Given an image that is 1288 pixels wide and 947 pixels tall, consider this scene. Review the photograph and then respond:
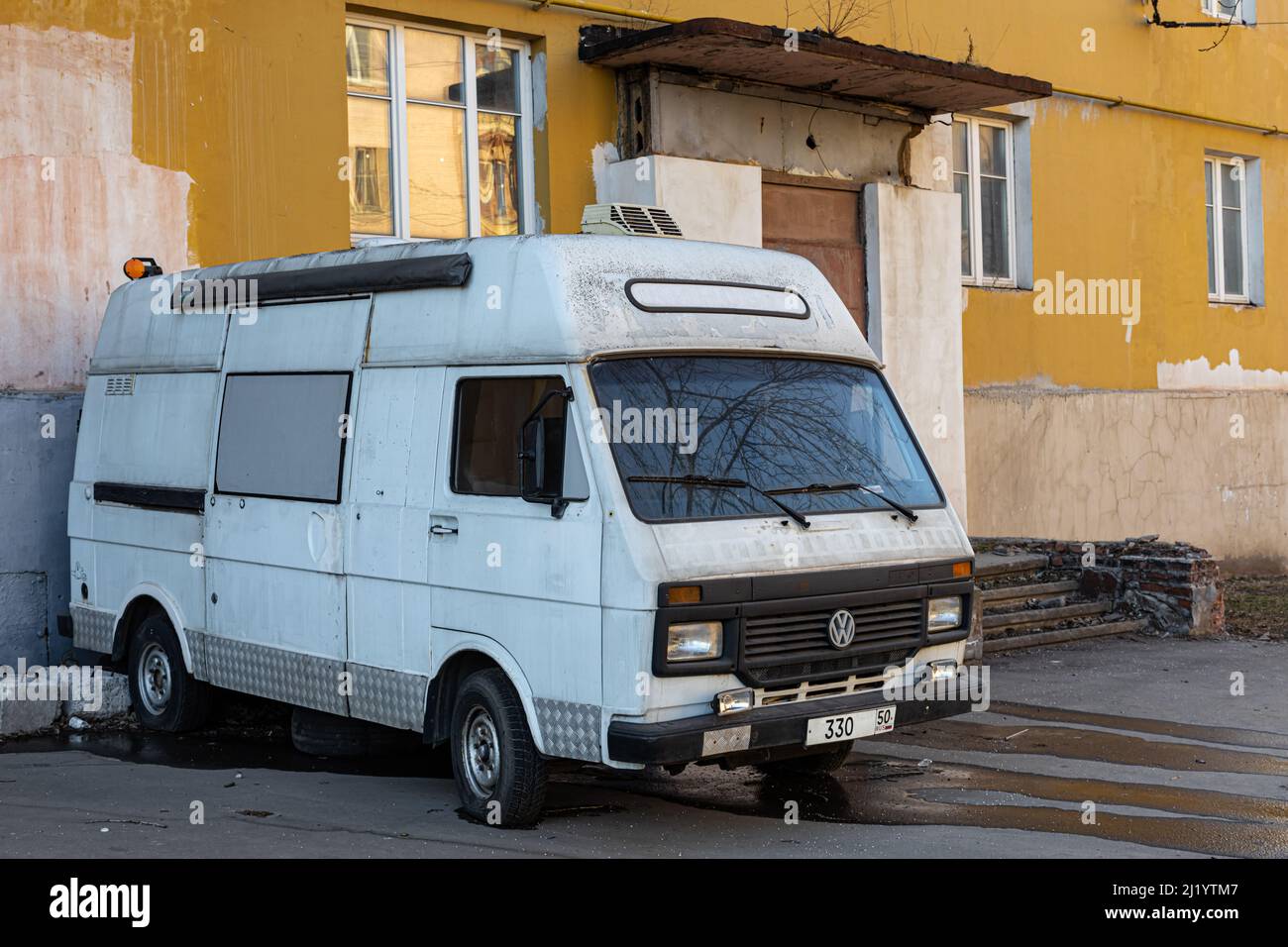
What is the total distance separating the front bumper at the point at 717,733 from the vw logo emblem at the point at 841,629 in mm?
253

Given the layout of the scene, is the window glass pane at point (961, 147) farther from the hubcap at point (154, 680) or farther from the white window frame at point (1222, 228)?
the hubcap at point (154, 680)

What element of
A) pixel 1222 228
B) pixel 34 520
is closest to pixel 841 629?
pixel 34 520

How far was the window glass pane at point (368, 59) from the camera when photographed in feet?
38.3

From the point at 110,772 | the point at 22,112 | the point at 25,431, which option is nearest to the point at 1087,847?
the point at 110,772

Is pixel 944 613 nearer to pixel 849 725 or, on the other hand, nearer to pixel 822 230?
pixel 849 725

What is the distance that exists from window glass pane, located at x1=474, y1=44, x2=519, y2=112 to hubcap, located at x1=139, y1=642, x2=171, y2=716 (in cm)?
530

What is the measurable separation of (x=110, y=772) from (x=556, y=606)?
302 centimetres

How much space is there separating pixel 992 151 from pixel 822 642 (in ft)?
35.3

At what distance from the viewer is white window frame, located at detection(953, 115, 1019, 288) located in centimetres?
1588

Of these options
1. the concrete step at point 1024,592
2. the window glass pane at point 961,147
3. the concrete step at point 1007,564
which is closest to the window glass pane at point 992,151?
the window glass pane at point 961,147

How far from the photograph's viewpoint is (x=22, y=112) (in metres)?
10.1

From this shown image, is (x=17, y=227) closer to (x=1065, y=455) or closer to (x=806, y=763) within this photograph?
(x=806, y=763)

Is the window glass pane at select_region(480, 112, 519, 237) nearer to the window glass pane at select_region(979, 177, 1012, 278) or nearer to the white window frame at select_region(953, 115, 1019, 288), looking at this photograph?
the white window frame at select_region(953, 115, 1019, 288)

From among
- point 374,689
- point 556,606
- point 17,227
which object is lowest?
point 374,689
